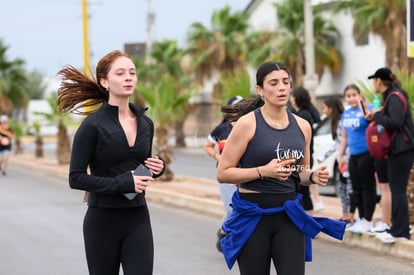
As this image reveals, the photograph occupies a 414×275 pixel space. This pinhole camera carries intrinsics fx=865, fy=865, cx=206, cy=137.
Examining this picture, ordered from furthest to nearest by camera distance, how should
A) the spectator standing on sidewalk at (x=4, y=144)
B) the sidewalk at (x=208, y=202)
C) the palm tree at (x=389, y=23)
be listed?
the palm tree at (x=389, y=23)
the spectator standing on sidewalk at (x=4, y=144)
the sidewalk at (x=208, y=202)

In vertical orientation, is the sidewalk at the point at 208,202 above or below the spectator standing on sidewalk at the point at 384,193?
below

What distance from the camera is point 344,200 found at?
1083 centimetres

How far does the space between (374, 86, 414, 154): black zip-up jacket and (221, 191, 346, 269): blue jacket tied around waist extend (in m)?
3.95

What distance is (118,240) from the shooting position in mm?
5047

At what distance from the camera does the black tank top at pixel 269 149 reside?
519 centimetres

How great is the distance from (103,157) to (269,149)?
99 centimetres

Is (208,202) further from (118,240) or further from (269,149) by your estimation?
(118,240)

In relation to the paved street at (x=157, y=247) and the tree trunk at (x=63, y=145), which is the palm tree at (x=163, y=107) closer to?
the paved street at (x=157, y=247)

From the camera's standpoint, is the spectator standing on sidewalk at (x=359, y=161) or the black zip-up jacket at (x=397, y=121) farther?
the spectator standing on sidewalk at (x=359, y=161)

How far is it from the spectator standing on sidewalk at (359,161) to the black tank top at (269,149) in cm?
491

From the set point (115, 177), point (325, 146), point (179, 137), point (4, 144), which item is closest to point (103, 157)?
point (115, 177)

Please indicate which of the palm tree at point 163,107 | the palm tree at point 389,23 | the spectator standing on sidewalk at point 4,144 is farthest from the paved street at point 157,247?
the palm tree at point 389,23

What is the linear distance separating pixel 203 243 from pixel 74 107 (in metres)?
5.37

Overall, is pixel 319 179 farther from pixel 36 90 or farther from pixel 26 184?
pixel 36 90
